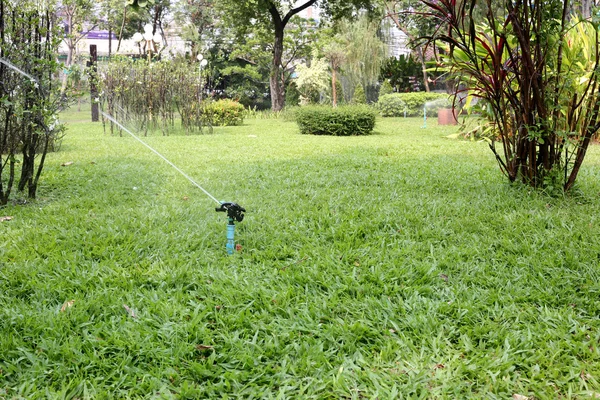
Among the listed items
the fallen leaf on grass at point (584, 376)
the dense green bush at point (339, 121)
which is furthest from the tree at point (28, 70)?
the dense green bush at point (339, 121)

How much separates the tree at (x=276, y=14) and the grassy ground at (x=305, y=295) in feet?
46.0

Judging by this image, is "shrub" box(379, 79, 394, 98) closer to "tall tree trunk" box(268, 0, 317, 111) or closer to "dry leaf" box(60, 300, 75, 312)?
"tall tree trunk" box(268, 0, 317, 111)

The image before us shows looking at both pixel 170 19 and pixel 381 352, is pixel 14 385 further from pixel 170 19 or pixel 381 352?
pixel 170 19

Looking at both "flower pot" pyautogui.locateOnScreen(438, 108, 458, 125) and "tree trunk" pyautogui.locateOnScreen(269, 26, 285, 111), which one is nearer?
"flower pot" pyautogui.locateOnScreen(438, 108, 458, 125)

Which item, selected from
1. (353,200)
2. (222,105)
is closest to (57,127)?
(353,200)

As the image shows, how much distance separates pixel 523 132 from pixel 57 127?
372cm

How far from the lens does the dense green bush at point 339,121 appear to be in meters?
9.94

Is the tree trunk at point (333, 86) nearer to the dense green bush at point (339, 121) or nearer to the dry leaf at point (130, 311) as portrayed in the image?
the dense green bush at point (339, 121)

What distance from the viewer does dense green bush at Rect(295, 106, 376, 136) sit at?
9.94 metres

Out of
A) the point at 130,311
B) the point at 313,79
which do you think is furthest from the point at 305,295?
the point at 313,79

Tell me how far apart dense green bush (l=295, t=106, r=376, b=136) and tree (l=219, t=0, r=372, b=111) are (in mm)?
7431

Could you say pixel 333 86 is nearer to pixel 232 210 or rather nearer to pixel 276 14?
pixel 276 14

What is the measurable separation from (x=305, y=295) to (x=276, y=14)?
52.4 ft

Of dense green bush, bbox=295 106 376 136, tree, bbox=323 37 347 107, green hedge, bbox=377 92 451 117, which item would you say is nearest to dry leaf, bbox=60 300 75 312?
dense green bush, bbox=295 106 376 136
